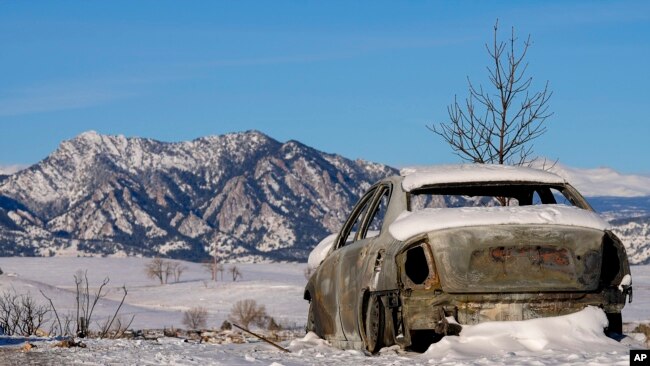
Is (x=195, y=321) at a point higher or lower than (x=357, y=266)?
lower

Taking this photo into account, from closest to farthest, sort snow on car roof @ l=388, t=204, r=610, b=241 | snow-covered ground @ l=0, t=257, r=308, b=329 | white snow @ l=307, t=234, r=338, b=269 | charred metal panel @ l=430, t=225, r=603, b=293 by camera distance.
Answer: charred metal panel @ l=430, t=225, r=603, b=293 < snow on car roof @ l=388, t=204, r=610, b=241 < white snow @ l=307, t=234, r=338, b=269 < snow-covered ground @ l=0, t=257, r=308, b=329

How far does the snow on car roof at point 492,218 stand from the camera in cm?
797

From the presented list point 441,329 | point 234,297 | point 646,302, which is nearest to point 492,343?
point 441,329

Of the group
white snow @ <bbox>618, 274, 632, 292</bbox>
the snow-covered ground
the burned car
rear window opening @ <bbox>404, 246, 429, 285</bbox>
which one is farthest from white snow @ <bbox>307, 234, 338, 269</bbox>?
the snow-covered ground

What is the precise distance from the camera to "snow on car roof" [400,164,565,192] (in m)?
8.76

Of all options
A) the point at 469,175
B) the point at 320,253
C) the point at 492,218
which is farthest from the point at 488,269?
the point at 320,253

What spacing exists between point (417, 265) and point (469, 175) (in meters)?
1.04

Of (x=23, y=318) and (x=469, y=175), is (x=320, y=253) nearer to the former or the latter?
(x=469, y=175)

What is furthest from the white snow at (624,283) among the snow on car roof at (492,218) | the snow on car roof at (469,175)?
the snow on car roof at (469,175)

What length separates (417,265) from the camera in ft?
26.9

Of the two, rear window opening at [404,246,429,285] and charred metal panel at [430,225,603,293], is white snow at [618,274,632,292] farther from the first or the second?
rear window opening at [404,246,429,285]

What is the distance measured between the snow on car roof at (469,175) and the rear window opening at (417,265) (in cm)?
67

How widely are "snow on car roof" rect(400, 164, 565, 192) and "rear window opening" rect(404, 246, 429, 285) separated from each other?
0.67 meters

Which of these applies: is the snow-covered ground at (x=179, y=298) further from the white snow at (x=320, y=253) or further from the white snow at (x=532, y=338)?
the white snow at (x=532, y=338)
